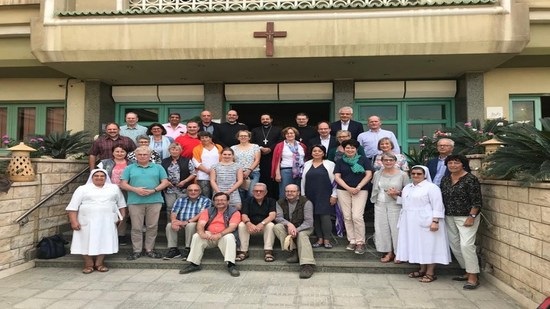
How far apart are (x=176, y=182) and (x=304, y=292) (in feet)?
8.78

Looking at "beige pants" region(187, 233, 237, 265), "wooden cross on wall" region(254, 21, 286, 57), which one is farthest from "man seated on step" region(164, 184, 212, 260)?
"wooden cross on wall" region(254, 21, 286, 57)

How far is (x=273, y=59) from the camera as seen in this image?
789 centimetres

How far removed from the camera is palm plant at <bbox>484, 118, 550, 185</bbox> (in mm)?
4312

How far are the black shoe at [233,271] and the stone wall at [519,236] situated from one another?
11.0 ft

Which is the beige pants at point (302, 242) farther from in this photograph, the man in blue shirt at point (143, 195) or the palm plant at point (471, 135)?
the palm plant at point (471, 135)

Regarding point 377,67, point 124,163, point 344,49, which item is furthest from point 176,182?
point 377,67

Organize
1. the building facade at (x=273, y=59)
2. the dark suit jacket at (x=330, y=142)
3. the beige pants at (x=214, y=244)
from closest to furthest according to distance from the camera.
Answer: the beige pants at (x=214, y=244), the dark suit jacket at (x=330, y=142), the building facade at (x=273, y=59)

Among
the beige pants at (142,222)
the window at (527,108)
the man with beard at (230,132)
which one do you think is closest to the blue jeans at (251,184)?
the man with beard at (230,132)

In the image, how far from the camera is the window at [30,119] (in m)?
10.2

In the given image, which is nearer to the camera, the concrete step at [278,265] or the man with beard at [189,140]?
the concrete step at [278,265]

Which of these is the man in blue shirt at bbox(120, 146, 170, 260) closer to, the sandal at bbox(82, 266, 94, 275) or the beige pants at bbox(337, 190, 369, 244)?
the sandal at bbox(82, 266, 94, 275)

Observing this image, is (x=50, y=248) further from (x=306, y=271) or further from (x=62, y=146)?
(x=306, y=271)

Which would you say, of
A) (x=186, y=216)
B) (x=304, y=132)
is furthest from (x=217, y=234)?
(x=304, y=132)

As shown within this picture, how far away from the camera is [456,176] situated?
514 cm
